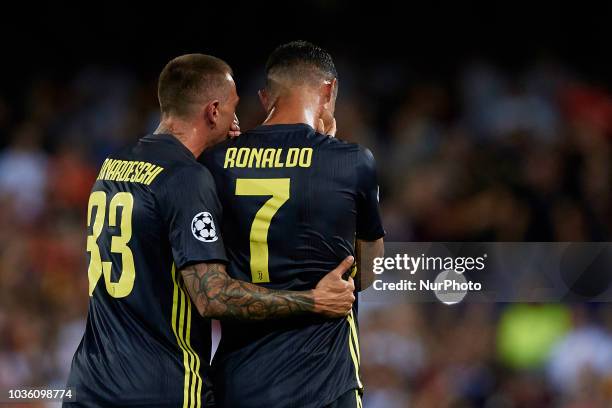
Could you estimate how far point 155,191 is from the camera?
10.4 feet

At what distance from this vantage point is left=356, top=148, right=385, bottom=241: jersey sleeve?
3289 mm

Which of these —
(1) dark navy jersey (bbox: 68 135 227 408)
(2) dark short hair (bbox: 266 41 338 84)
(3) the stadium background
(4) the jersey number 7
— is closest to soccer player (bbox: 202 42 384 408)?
(4) the jersey number 7

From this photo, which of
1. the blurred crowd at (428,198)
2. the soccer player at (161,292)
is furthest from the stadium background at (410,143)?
the soccer player at (161,292)

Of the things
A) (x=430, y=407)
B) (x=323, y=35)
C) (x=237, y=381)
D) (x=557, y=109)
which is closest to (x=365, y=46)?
(x=323, y=35)

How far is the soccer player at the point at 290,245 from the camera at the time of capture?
3.23 meters

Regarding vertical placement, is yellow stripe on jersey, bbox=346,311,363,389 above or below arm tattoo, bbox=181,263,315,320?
below

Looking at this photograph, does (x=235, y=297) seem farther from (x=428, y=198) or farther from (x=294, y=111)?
(x=428, y=198)

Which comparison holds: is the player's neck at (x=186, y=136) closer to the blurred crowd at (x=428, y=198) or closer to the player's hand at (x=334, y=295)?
the player's hand at (x=334, y=295)

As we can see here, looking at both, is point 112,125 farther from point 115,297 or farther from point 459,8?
point 115,297

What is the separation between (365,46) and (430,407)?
3.10 m

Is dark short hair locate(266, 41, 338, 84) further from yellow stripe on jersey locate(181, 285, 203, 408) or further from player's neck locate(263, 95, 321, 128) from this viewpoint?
yellow stripe on jersey locate(181, 285, 203, 408)

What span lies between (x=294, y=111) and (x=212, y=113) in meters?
0.29

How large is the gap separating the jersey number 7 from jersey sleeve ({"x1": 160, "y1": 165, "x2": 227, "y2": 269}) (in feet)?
0.45

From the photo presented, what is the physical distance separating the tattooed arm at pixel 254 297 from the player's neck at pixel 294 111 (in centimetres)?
55
